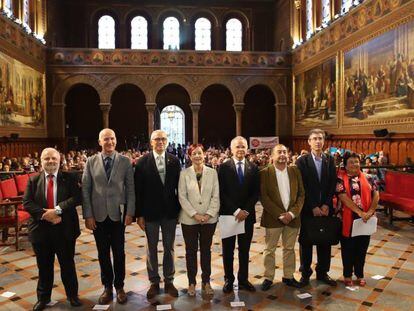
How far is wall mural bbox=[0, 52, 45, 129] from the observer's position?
15.9 metres

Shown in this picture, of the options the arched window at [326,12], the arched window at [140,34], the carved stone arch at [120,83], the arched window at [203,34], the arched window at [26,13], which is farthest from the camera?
the arched window at [203,34]

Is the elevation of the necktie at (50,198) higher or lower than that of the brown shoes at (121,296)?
higher

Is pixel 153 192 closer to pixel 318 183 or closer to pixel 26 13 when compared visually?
pixel 318 183

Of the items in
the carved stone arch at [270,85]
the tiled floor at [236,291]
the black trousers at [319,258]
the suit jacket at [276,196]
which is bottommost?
the tiled floor at [236,291]

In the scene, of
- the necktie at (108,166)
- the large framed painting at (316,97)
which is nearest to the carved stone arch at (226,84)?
the large framed painting at (316,97)

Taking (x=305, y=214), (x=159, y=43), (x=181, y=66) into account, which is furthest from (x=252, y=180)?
(x=159, y=43)

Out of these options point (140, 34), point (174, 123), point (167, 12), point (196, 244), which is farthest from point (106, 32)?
point (196, 244)

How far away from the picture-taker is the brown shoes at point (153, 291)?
4.57 m

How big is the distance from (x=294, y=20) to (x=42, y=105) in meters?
15.2

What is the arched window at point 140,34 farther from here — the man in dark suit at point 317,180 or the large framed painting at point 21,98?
the man in dark suit at point 317,180

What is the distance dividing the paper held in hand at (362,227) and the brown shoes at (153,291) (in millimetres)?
2510

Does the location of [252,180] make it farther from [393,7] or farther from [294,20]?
[294,20]

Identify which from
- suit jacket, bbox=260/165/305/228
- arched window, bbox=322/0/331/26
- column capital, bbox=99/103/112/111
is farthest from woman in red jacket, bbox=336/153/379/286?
column capital, bbox=99/103/112/111

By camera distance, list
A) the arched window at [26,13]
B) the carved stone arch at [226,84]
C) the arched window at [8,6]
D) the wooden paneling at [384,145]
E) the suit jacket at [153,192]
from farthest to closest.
→ the carved stone arch at [226,84]
the arched window at [26,13]
the arched window at [8,6]
the wooden paneling at [384,145]
the suit jacket at [153,192]
